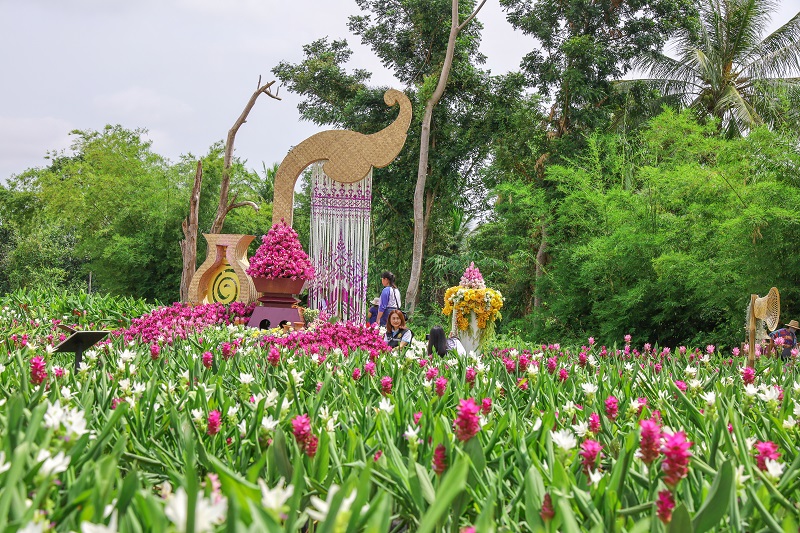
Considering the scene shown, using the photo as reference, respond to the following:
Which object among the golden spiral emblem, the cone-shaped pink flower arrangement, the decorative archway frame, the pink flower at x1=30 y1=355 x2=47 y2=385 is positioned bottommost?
the pink flower at x1=30 y1=355 x2=47 y2=385

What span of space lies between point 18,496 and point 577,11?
16.2m

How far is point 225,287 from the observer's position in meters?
12.5

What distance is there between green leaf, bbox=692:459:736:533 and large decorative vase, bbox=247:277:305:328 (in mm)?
9511

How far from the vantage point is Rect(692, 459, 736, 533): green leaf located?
1.39m

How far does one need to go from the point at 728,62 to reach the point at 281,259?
12.3 metres

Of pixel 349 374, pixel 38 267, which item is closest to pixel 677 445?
pixel 349 374

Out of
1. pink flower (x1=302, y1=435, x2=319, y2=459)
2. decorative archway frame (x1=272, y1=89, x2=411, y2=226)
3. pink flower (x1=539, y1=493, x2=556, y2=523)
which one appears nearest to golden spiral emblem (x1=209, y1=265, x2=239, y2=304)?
decorative archway frame (x1=272, y1=89, x2=411, y2=226)

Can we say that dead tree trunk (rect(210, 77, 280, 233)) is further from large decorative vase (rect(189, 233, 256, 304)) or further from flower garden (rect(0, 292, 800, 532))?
flower garden (rect(0, 292, 800, 532))

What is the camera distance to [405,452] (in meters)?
2.15

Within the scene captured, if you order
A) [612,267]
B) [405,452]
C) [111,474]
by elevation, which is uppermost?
[612,267]

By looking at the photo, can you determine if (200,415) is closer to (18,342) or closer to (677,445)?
(677,445)

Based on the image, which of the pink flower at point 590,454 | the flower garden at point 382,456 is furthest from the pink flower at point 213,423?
the pink flower at point 590,454

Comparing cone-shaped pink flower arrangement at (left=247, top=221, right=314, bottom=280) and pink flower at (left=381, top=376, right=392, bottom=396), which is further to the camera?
cone-shaped pink flower arrangement at (left=247, top=221, right=314, bottom=280)

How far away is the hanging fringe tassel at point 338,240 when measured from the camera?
39.7 feet
